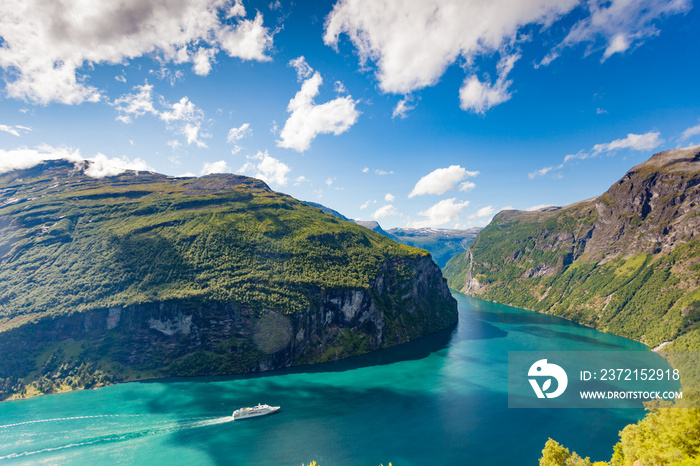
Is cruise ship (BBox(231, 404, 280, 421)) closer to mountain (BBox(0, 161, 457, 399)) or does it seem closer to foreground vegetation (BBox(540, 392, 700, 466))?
mountain (BBox(0, 161, 457, 399))

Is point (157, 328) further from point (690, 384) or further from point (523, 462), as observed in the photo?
point (690, 384)

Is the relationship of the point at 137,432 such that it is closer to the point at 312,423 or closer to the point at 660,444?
the point at 312,423

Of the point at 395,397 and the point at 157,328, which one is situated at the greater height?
the point at 157,328

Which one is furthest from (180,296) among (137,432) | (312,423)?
(312,423)

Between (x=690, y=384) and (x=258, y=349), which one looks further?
(x=258, y=349)

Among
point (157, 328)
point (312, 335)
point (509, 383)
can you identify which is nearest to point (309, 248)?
point (312, 335)
